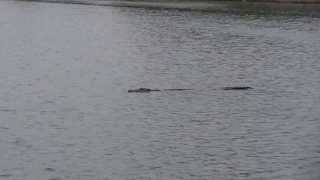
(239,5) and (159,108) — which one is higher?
(159,108)

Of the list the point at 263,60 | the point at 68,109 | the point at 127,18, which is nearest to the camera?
the point at 68,109

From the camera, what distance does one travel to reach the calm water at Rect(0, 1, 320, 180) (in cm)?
1346

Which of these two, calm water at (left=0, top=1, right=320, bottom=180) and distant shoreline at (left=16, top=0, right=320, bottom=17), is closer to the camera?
calm water at (left=0, top=1, right=320, bottom=180)

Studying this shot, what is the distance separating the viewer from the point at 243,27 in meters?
42.6

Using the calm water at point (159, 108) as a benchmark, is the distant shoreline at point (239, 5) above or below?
below

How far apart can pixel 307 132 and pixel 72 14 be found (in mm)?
36634

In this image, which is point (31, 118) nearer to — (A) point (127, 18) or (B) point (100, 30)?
(B) point (100, 30)

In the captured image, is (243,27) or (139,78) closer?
(139,78)

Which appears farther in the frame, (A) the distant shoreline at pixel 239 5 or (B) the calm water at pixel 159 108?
(A) the distant shoreline at pixel 239 5

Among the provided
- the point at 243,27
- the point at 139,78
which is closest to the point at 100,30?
the point at 243,27

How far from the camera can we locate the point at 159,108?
18484 millimetres

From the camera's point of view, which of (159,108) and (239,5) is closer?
(159,108)

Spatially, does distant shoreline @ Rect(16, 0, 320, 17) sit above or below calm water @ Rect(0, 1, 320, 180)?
below

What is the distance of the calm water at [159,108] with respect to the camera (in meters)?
13.5
